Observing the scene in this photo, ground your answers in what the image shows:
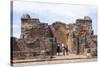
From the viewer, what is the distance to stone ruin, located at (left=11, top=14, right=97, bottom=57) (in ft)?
8.71

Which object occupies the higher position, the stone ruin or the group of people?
the stone ruin

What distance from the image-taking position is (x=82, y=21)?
295 centimetres

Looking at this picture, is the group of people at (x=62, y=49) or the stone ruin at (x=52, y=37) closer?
the stone ruin at (x=52, y=37)

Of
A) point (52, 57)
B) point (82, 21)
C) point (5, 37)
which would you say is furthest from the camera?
point (82, 21)

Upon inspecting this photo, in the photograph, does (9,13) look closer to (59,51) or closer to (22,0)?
(22,0)

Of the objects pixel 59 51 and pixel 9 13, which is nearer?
pixel 9 13

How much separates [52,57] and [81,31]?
1.88 ft

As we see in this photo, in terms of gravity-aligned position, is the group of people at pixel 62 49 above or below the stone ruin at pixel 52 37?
below

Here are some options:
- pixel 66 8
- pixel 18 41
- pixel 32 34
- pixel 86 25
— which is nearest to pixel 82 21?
pixel 86 25

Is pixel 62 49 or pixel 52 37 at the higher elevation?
pixel 52 37

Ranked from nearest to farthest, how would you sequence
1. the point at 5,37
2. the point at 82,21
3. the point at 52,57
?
1. the point at 5,37
2. the point at 52,57
3. the point at 82,21

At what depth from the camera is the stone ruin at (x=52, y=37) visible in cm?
266

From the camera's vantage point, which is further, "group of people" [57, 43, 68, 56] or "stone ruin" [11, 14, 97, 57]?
"group of people" [57, 43, 68, 56]

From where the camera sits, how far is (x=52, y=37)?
278 centimetres
